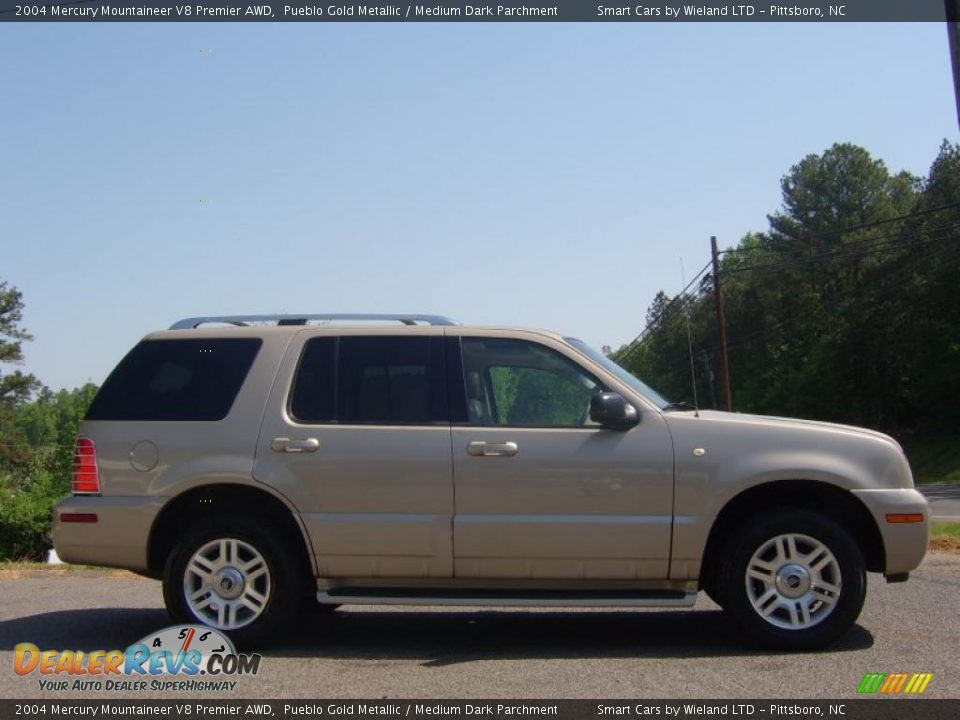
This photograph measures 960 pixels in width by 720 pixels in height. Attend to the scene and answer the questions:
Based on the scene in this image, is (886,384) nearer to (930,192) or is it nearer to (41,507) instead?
(930,192)

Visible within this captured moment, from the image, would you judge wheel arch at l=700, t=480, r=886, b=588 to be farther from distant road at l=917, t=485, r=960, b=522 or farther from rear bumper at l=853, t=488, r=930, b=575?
distant road at l=917, t=485, r=960, b=522

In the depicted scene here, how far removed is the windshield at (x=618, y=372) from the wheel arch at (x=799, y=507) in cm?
76

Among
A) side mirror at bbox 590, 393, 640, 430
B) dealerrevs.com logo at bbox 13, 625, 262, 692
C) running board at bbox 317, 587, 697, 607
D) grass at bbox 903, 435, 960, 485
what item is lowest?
grass at bbox 903, 435, 960, 485

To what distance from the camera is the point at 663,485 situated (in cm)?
640

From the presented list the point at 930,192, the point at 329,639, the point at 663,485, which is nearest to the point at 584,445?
the point at 663,485

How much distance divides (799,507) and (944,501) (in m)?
25.3

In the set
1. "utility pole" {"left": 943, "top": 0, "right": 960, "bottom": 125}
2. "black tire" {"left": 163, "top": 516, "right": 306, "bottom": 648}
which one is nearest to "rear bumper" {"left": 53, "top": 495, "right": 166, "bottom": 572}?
"black tire" {"left": 163, "top": 516, "right": 306, "bottom": 648}

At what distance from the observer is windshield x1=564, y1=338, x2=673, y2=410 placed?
22.3ft

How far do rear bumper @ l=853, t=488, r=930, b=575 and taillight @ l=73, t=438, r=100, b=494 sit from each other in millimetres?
4594

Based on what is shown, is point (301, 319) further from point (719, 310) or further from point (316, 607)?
point (719, 310)

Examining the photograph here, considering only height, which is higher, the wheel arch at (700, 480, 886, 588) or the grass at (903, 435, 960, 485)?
the wheel arch at (700, 480, 886, 588)

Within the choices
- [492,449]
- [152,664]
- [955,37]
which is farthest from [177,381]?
[955,37]

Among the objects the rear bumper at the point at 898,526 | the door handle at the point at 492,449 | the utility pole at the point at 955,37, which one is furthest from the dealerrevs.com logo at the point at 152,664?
the utility pole at the point at 955,37

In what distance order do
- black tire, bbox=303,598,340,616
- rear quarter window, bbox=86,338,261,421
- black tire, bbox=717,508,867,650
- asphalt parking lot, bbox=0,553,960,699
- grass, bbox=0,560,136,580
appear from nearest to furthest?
asphalt parking lot, bbox=0,553,960,699
black tire, bbox=717,508,867,650
rear quarter window, bbox=86,338,261,421
black tire, bbox=303,598,340,616
grass, bbox=0,560,136,580
